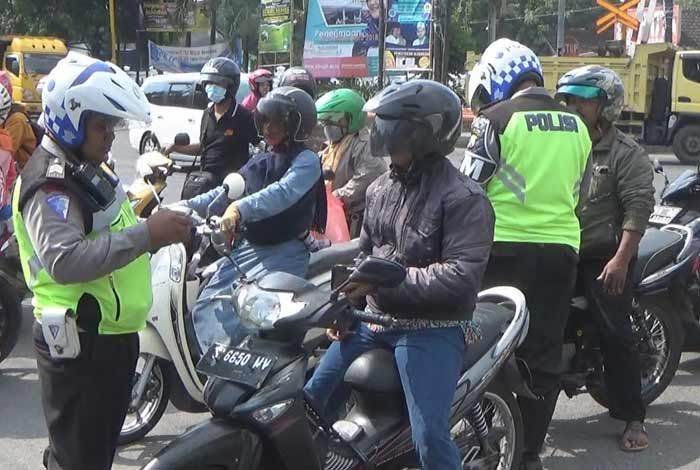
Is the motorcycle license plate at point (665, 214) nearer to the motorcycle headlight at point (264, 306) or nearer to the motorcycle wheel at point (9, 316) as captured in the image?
the motorcycle headlight at point (264, 306)

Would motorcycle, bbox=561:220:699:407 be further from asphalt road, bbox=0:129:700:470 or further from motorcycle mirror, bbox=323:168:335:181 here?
motorcycle mirror, bbox=323:168:335:181

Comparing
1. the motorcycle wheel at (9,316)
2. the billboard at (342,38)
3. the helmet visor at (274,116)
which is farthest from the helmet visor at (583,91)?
the billboard at (342,38)

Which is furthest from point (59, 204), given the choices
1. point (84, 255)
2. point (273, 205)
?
point (273, 205)

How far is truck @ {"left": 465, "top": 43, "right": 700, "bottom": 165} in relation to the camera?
66.1 ft

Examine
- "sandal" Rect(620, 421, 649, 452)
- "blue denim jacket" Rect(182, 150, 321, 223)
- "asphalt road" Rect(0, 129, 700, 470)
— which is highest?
"blue denim jacket" Rect(182, 150, 321, 223)

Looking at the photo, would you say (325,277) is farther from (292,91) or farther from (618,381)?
(618,381)

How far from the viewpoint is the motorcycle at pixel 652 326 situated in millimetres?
4820

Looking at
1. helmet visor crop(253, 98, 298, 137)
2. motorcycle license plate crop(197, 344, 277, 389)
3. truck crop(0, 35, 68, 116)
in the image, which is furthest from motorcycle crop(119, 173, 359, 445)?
truck crop(0, 35, 68, 116)

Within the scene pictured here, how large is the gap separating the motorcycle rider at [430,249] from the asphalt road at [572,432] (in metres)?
1.56

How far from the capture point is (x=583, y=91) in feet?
14.9

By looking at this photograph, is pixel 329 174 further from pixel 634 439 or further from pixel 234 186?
pixel 634 439

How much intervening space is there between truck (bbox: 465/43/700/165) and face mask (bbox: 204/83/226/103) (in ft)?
49.3

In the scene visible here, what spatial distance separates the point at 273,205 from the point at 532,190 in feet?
3.72

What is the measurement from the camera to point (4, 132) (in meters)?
6.11
